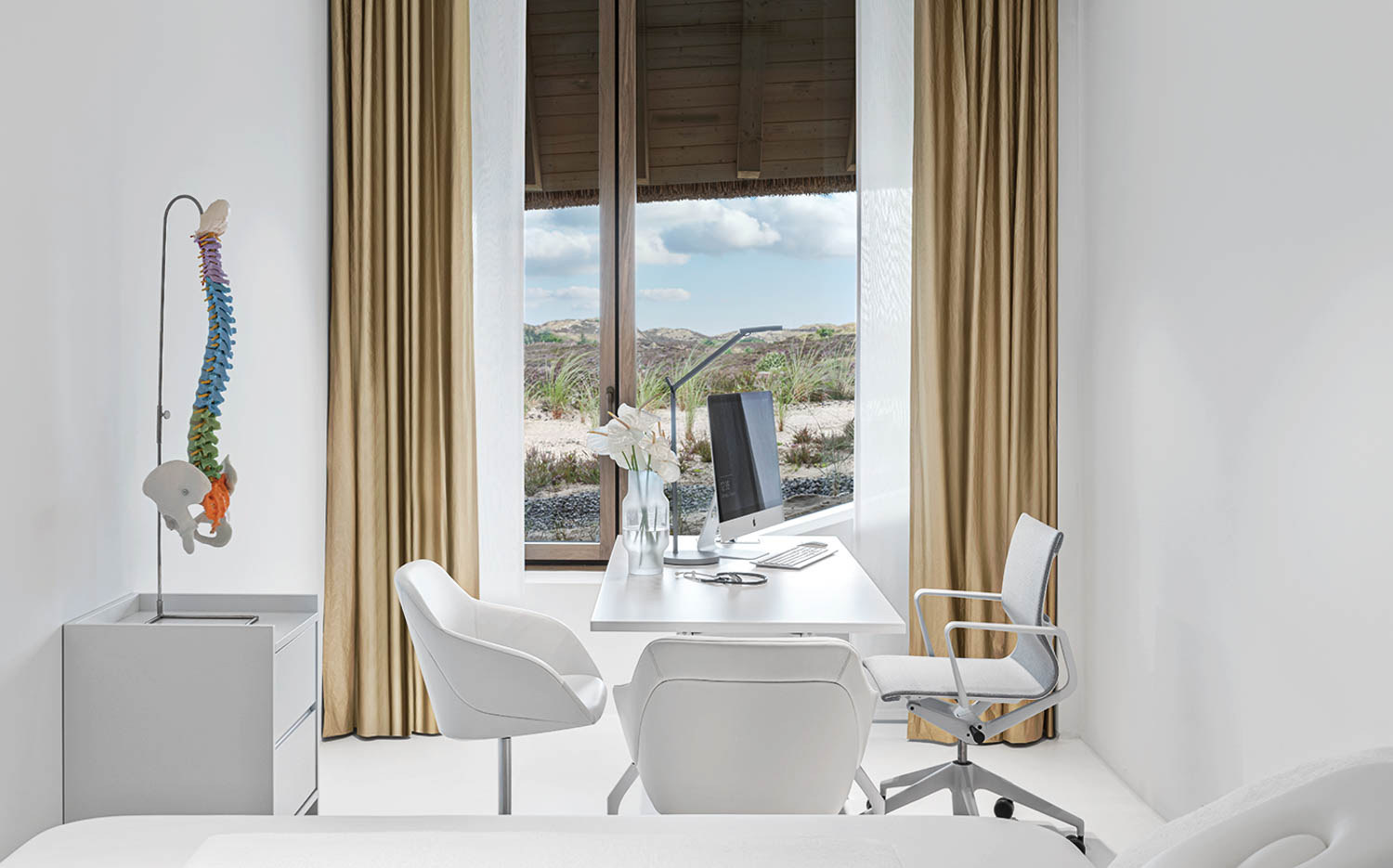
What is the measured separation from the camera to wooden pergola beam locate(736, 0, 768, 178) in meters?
3.53

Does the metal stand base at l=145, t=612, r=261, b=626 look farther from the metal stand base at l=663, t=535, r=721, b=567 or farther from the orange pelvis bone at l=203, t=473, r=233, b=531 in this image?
the metal stand base at l=663, t=535, r=721, b=567

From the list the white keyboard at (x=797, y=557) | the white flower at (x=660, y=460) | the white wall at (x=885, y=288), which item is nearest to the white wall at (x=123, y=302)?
the white flower at (x=660, y=460)

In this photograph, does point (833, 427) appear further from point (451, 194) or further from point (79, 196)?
point (79, 196)

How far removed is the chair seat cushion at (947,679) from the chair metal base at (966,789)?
0.18m

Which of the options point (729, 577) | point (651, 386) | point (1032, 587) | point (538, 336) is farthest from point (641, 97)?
point (1032, 587)

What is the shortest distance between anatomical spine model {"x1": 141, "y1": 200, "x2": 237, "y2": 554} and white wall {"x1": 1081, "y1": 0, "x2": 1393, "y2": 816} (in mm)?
2242

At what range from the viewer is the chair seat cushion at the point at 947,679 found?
2.40 m

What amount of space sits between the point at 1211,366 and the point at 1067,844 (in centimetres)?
149

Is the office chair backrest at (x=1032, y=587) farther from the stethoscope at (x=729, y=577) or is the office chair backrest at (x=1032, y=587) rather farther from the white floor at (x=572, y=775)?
the stethoscope at (x=729, y=577)

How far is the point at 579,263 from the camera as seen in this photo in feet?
11.7

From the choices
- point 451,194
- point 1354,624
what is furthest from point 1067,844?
point 451,194

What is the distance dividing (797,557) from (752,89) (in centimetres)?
180

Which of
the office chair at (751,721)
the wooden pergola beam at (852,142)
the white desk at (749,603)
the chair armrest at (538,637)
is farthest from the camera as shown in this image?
the wooden pergola beam at (852,142)

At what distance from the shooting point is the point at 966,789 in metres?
2.49
